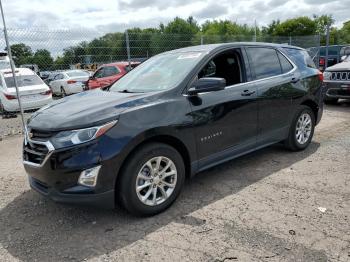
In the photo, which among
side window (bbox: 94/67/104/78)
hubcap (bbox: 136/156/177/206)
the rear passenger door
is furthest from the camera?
side window (bbox: 94/67/104/78)

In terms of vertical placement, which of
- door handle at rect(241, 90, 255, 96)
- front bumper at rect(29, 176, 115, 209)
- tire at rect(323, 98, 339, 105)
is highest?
door handle at rect(241, 90, 255, 96)

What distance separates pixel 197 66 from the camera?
13.3 feet

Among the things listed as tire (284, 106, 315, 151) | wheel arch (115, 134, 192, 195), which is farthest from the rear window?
wheel arch (115, 134, 192, 195)

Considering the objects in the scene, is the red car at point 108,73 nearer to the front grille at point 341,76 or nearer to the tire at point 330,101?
the tire at point 330,101

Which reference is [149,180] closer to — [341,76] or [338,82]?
[338,82]

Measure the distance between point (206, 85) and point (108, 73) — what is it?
1048 centimetres

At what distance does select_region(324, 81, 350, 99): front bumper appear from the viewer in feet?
29.8

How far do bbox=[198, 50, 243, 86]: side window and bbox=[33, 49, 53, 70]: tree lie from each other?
680cm

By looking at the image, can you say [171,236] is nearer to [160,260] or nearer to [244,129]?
[160,260]

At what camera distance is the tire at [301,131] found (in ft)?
17.5

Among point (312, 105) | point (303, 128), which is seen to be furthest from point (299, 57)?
point (303, 128)

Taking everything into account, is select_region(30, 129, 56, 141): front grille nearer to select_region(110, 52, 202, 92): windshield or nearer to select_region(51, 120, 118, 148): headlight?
select_region(51, 120, 118, 148): headlight

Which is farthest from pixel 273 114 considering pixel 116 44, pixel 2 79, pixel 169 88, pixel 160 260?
pixel 2 79

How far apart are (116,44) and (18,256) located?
1002cm
